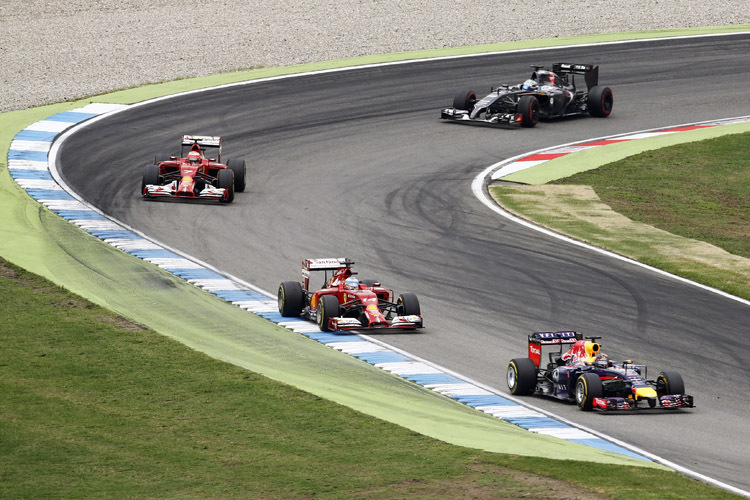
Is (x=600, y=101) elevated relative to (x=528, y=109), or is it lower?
elevated

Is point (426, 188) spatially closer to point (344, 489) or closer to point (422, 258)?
point (422, 258)

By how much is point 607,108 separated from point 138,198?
16.9 metres

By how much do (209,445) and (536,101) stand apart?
25606 mm

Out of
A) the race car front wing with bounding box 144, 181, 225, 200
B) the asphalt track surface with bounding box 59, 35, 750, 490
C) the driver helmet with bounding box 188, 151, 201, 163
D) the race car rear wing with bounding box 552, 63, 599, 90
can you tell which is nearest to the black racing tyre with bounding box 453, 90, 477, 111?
the asphalt track surface with bounding box 59, 35, 750, 490

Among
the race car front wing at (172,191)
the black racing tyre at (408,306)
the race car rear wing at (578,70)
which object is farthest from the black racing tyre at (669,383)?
the race car rear wing at (578,70)

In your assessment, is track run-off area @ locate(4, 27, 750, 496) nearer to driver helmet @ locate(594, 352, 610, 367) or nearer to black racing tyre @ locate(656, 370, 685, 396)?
black racing tyre @ locate(656, 370, 685, 396)

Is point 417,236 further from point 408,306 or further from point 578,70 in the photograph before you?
point 578,70

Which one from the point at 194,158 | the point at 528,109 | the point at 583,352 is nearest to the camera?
the point at 583,352

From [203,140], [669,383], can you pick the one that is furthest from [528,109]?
[669,383]

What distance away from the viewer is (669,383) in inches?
667

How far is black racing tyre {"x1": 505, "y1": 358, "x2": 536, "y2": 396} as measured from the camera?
1740 cm

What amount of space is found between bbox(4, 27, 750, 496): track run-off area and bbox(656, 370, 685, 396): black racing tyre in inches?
14.4

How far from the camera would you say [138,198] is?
2978cm

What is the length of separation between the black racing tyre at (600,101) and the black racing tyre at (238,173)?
13.9 metres
